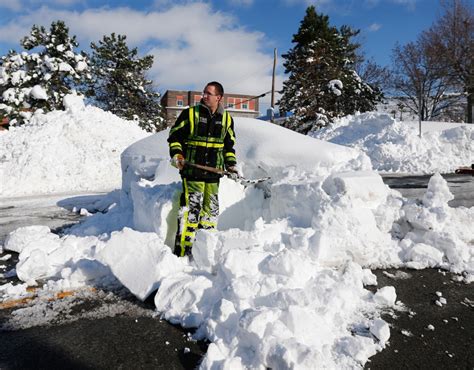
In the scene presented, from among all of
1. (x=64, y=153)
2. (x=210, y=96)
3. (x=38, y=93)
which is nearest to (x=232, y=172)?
(x=210, y=96)

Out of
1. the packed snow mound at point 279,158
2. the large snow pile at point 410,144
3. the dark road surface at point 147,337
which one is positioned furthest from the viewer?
the large snow pile at point 410,144

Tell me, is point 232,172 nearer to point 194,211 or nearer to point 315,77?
point 194,211

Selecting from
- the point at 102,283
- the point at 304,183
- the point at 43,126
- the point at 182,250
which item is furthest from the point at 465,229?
the point at 43,126

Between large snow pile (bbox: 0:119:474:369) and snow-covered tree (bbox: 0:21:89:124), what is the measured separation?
1619 cm

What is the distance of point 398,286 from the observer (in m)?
3.01

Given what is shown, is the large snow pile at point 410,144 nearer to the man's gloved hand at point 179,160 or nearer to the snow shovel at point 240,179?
the snow shovel at point 240,179

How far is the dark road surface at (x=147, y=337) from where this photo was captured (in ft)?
6.61

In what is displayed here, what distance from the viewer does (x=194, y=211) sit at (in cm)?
353

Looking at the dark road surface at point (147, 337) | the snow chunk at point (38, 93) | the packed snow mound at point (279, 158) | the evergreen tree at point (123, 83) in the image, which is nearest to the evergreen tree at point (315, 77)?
the evergreen tree at point (123, 83)

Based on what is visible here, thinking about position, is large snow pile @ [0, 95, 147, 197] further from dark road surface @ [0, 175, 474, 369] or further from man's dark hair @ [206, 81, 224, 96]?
dark road surface @ [0, 175, 474, 369]

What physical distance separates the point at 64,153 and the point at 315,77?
54.9 feet

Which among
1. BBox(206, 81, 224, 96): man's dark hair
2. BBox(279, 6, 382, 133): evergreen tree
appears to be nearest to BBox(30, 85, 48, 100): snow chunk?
BBox(279, 6, 382, 133): evergreen tree

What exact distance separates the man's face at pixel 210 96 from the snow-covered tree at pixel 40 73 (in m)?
17.5

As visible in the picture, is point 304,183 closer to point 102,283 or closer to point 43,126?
point 102,283
